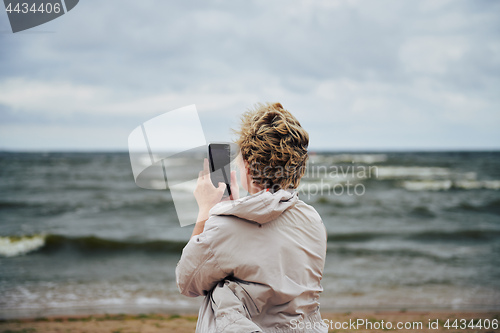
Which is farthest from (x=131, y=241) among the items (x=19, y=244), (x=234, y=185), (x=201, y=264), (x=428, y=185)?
(x=428, y=185)

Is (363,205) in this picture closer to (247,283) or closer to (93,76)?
(247,283)

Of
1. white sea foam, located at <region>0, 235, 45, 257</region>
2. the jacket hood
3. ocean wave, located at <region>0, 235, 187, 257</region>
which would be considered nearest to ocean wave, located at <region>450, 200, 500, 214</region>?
ocean wave, located at <region>0, 235, 187, 257</region>

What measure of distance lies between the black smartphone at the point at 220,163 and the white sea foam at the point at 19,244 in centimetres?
896

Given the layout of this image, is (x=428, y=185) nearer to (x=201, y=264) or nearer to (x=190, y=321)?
(x=190, y=321)

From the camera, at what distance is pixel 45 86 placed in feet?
86.6

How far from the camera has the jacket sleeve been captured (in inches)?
54.7

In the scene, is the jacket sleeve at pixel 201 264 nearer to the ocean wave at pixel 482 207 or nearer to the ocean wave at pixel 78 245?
the ocean wave at pixel 78 245

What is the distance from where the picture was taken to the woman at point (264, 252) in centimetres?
138

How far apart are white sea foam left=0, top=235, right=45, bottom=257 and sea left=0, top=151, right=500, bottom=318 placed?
2 centimetres

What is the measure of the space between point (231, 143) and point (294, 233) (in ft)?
1.56

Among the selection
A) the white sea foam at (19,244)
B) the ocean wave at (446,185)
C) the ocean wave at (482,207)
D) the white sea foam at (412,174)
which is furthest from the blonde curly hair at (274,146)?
the white sea foam at (412,174)

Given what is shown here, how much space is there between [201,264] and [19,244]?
10221 mm

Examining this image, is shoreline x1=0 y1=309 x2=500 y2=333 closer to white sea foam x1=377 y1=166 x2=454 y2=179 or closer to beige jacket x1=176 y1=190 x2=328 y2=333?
beige jacket x1=176 y1=190 x2=328 y2=333

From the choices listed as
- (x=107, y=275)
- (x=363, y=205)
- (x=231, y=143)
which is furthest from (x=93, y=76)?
(x=231, y=143)
